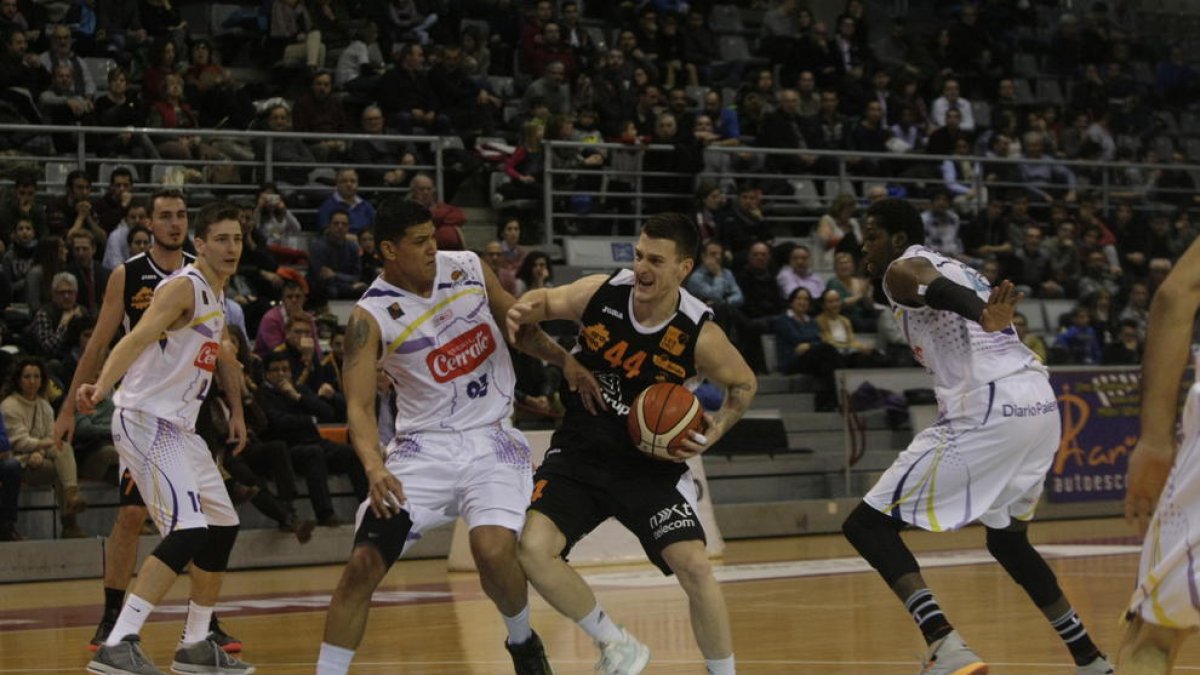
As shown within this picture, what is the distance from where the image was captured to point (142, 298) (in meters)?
9.76

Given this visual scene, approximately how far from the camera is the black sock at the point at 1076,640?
8.02 meters

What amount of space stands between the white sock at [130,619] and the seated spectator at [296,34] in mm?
11948

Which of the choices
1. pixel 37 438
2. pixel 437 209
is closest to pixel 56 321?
pixel 37 438

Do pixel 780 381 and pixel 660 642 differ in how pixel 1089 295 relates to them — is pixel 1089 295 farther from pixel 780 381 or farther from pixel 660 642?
pixel 660 642

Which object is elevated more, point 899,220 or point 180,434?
point 899,220

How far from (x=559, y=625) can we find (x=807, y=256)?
9725 mm

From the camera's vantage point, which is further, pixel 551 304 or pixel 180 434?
pixel 180 434

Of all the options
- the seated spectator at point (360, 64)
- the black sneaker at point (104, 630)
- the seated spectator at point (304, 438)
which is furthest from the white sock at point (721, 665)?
the seated spectator at point (360, 64)

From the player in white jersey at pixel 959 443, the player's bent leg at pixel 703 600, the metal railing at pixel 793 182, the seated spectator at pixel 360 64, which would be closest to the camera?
the player's bent leg at pixel 703 600

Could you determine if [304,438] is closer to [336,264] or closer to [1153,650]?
[336,264]

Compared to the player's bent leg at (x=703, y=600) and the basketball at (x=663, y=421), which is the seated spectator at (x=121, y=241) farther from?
the player's bent leg at (x=703, y=600)

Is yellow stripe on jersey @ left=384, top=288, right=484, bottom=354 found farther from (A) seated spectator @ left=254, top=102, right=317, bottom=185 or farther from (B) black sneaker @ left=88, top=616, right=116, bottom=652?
(A) seated spectator @ left=254, top=102, right=317, bottom=185

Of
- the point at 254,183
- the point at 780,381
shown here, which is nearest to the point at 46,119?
the point at 254,183

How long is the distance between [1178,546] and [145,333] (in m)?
5.49
